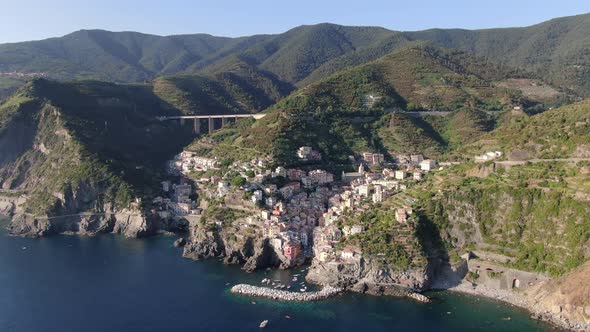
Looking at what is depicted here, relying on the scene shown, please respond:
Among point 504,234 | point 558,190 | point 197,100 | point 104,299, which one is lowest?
point 104,299

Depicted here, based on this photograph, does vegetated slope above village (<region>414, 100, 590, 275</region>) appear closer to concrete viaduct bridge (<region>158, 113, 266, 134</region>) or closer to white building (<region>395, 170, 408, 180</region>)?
white building (<region>395, 170, 408, 180</region>)

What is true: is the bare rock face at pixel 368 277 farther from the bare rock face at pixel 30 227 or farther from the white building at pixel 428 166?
the bare rock face at pixel 30 227

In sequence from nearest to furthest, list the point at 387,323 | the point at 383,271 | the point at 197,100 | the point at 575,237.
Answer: the point at 387,323, the point at 575,237, the point at 383,271, the point at 197,100

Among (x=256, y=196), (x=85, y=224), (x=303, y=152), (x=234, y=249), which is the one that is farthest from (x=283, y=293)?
(x=303, y=152)

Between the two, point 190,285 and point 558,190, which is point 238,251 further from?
point 558,190

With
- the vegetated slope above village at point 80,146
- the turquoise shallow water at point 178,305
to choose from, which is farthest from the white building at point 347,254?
the vegetated slope above village at point 80,146

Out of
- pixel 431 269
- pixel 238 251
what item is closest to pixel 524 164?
pixel 431 269

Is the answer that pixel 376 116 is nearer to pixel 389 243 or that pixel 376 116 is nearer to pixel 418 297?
pixel 389 243
